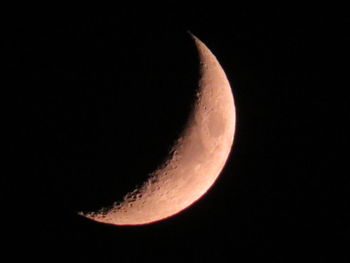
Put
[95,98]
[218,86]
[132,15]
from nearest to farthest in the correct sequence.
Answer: [95,98] < [132,15] < [218,86]

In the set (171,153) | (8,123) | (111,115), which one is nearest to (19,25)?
(8,123)

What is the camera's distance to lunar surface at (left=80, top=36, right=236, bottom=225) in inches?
133

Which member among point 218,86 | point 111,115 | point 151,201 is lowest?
point 151,201

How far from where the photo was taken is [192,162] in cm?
343

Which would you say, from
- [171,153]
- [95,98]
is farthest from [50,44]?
[171,153]

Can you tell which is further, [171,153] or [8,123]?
[171,153]

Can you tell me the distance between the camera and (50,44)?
312cm

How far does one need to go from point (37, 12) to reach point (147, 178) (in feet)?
4.45

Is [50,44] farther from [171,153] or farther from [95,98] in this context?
[171,153]

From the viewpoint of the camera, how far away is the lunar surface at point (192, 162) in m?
3.39

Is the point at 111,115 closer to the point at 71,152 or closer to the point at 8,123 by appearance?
the point at 71,152

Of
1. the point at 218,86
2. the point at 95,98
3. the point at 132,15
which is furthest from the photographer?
the point at 218,86

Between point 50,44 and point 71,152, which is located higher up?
point 50,44

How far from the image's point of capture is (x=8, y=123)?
3107mm
